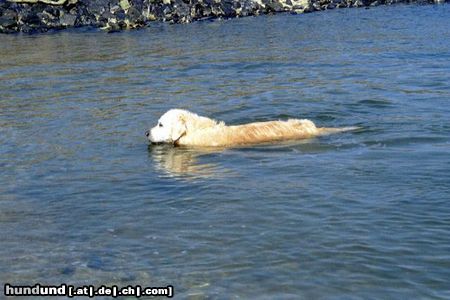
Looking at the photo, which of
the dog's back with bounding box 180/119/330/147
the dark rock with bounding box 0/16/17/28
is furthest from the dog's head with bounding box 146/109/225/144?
the dark rock with bounding box 0/16/17/28

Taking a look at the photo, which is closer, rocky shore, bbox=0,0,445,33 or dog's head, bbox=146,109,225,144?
dog's head, bbox=146,109,225,144

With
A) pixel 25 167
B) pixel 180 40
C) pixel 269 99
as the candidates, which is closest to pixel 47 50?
pixel 180 40

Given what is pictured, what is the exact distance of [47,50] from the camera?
29.1m

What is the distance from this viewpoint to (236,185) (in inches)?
403

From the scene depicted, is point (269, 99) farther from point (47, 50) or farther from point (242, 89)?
point (47, 50)

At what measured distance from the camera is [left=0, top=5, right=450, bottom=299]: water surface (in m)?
7.26

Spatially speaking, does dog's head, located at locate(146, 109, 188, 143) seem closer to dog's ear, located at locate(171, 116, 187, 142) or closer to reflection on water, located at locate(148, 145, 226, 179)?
dog's ear, located at locate(171, 116, 187, 142)

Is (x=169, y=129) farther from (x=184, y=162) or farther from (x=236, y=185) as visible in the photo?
(x=236, y=185)

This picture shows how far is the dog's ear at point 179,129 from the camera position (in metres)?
12.9

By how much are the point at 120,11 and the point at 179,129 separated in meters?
28.6

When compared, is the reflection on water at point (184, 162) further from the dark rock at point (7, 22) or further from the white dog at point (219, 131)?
the dark rock at point (7, 22)

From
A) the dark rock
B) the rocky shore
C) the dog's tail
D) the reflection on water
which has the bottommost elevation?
the reflection on water

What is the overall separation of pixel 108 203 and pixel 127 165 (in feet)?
6.78

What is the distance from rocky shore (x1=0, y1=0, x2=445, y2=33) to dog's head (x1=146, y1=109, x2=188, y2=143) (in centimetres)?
2544
